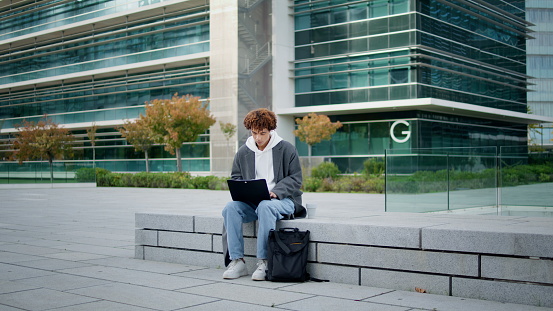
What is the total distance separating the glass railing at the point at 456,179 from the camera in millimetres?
12922

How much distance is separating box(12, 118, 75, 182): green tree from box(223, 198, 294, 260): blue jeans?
125ft

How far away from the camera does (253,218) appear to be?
667cm

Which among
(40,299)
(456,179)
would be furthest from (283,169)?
(456,179)

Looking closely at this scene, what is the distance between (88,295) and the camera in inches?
220

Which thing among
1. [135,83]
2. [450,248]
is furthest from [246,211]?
[135,83]

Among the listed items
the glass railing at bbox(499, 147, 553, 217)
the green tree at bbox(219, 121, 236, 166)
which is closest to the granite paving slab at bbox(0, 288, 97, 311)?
the glass railing at bbox(499, 147, 553, 217)

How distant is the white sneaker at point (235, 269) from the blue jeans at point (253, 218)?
0.21 ft

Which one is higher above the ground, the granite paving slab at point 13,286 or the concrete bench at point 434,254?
the concrete bench at point 434,254

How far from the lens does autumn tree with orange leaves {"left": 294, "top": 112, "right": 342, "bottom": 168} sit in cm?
3316

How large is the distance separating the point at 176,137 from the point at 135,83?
974cm

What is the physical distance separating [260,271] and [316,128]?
27.1 metres

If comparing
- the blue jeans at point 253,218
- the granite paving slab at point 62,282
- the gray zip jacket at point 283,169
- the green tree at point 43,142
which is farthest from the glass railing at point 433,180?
the green tree at point 43,142

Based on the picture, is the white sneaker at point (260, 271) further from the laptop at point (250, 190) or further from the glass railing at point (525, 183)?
the glass railing at point (525, 183)

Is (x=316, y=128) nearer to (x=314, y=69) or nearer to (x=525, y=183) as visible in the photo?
(x=314, y=69)
